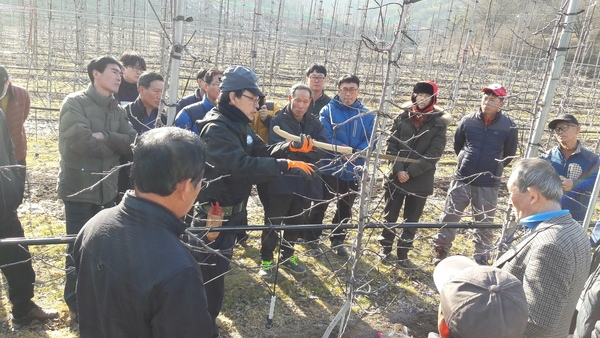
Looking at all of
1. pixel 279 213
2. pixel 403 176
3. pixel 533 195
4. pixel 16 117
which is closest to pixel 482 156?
pixel 403 176

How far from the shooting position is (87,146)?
3012 millimetres

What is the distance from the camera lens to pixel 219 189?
2938 millimetres

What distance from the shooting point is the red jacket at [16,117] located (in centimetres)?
360

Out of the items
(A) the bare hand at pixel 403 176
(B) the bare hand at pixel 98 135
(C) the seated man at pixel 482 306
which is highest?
(C) the seated man at pixel 482 306

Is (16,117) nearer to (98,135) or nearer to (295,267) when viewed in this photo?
(98,135)

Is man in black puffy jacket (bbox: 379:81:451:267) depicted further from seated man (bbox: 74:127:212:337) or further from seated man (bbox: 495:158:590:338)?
seated man (bbox: 74:127:212:337)

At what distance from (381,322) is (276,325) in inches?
32.6

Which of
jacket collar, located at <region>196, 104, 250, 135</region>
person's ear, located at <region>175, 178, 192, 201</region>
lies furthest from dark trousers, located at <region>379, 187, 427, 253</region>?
person's ear, located at <region>175, 178, 192, 201</region>

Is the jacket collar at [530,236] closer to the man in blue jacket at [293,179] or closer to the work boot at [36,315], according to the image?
the man in blue jacket at [293,179]

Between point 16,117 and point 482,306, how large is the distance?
12.2ft

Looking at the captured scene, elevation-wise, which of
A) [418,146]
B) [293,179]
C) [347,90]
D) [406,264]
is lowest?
[406,264]

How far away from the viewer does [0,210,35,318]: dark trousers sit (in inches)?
111

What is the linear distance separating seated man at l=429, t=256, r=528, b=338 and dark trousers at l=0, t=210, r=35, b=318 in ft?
8.51

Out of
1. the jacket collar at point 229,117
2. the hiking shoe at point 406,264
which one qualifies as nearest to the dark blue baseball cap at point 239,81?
the jacket collar at point 229,117
